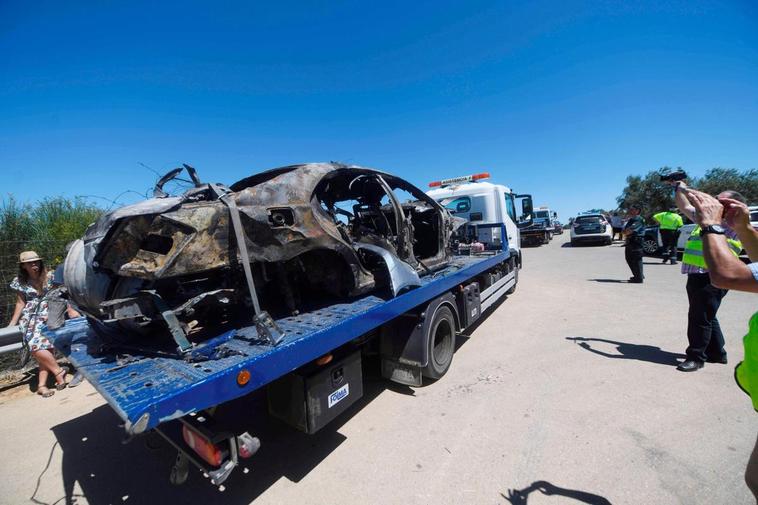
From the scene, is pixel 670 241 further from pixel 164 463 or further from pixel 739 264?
pixel 164 463

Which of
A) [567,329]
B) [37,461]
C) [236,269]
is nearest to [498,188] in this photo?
[567,329]

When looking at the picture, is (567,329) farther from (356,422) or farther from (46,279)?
(46,279)

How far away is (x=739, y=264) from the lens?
4.94 feet

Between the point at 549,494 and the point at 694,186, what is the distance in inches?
1653

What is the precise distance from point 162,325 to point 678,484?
400cm

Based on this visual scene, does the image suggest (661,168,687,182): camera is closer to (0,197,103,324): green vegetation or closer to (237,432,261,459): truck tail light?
(237,432,261,459): truck tail light

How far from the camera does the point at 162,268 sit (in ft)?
6.14

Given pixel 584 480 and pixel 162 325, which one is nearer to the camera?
pixel 584 480

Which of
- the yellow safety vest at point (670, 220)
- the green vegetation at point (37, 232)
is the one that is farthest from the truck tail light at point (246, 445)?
the yellow safety vest at point (670, 220)

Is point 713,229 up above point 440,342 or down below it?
above

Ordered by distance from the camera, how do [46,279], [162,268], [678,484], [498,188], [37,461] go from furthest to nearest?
1. [498,188]
2. [46,279]
3. [37,461]
4. [678,484]
5. [162,268]

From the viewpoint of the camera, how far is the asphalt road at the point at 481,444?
2230mm

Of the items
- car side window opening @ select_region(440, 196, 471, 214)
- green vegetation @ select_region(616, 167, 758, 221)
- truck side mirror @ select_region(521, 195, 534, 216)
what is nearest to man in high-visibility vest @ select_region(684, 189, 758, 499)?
car side window opening @ select_region(440, 196, 471, 214)

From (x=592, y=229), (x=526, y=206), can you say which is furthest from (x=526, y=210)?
(x=592, y=229)
